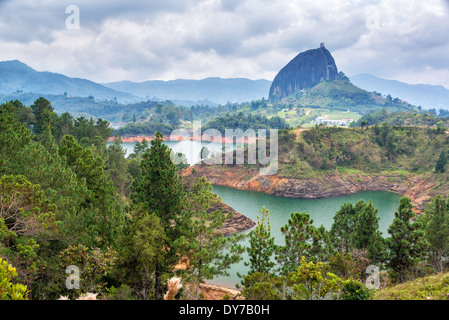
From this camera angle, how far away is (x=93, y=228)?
14.5 m

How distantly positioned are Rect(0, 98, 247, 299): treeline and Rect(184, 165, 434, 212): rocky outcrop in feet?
119

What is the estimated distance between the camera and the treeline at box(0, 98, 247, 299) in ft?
37.3

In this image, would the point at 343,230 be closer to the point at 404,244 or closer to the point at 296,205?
the point at 404,244

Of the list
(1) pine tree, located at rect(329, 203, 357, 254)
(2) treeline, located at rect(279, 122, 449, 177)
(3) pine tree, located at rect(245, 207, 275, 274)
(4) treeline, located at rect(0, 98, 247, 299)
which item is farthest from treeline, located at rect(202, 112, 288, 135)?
(3) pine tree, located at rect(245, 207, 275, 274)

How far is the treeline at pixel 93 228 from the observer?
11.4m

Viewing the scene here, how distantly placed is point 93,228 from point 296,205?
35027 millimetres

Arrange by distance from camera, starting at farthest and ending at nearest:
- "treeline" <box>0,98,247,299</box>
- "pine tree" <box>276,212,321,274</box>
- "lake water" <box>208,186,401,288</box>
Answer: "lake water" <box>208,186,401,288</box> < "pine tree" <box>276,212,321,274</box> < "treeline" <box>0,98,247,299</box>

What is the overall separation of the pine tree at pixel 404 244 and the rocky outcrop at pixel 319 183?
3216 cm

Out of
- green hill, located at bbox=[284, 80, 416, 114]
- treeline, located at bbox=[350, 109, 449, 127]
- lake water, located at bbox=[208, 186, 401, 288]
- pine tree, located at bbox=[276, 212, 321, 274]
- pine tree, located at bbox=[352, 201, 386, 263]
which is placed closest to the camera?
pine tree, located at bbox=[276, 212, 321, 274]

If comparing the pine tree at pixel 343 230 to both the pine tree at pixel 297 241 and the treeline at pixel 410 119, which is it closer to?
the pine tree at pixel 297 241

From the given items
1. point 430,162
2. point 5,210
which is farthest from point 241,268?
point 430,162

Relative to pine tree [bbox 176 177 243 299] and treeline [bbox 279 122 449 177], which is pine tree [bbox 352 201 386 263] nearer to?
pine tree [bbox 176 177 243 299]
